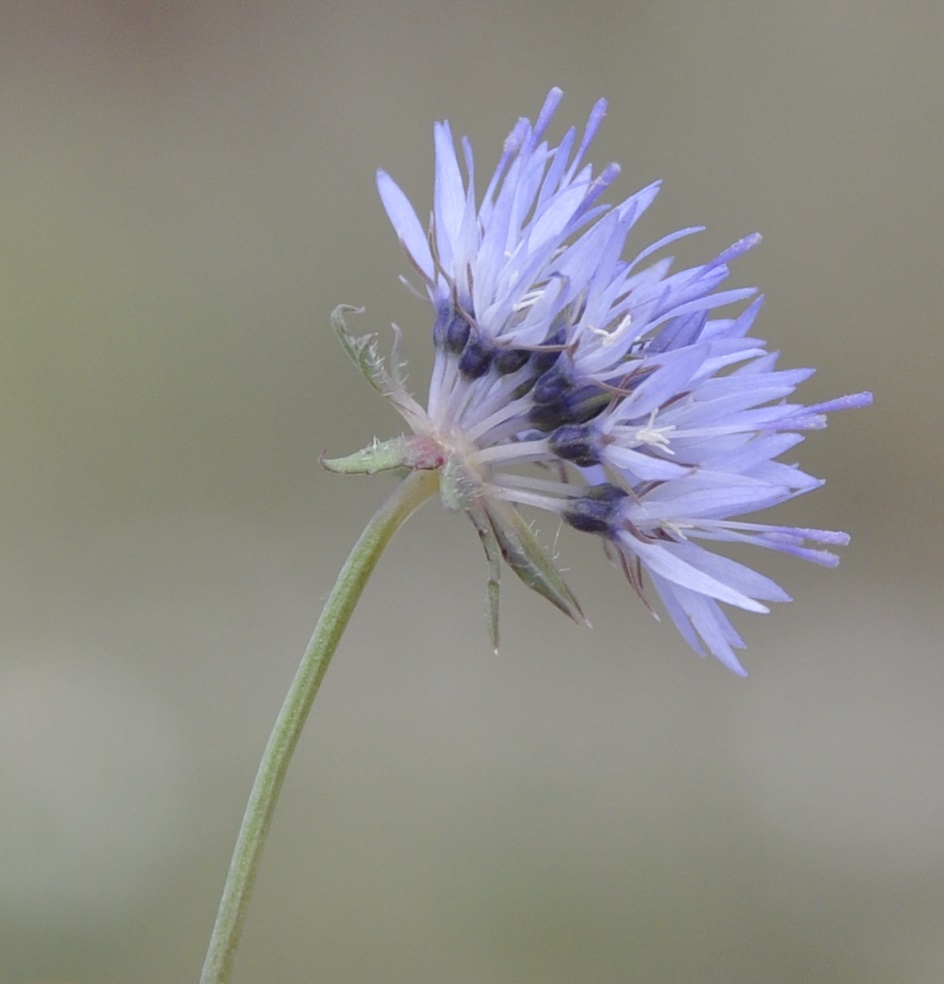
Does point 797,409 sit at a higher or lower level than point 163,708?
higher

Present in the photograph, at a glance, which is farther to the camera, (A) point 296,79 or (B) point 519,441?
(A) point 296,79

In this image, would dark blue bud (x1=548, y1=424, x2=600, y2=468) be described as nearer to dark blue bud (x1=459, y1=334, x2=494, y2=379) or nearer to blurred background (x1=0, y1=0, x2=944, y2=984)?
dark blue bud (x1=459, y1=334, x2=494, y2=379)

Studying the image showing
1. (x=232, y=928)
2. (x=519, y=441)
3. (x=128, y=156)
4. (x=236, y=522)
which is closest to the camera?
(x=232, y=928)

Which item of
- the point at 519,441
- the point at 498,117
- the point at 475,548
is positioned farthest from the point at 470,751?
the point at 519,441

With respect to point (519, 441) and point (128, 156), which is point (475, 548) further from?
point (519, 441)

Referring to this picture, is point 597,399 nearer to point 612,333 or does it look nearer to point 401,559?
point 612,333

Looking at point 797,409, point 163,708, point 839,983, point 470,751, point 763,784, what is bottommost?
point 839,983

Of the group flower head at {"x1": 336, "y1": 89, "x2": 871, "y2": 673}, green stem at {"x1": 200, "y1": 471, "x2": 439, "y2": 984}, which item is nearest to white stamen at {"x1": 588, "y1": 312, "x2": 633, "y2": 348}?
flower head at {"x1": 336, "y1": 89, "x2": 871, "y2": 673}
